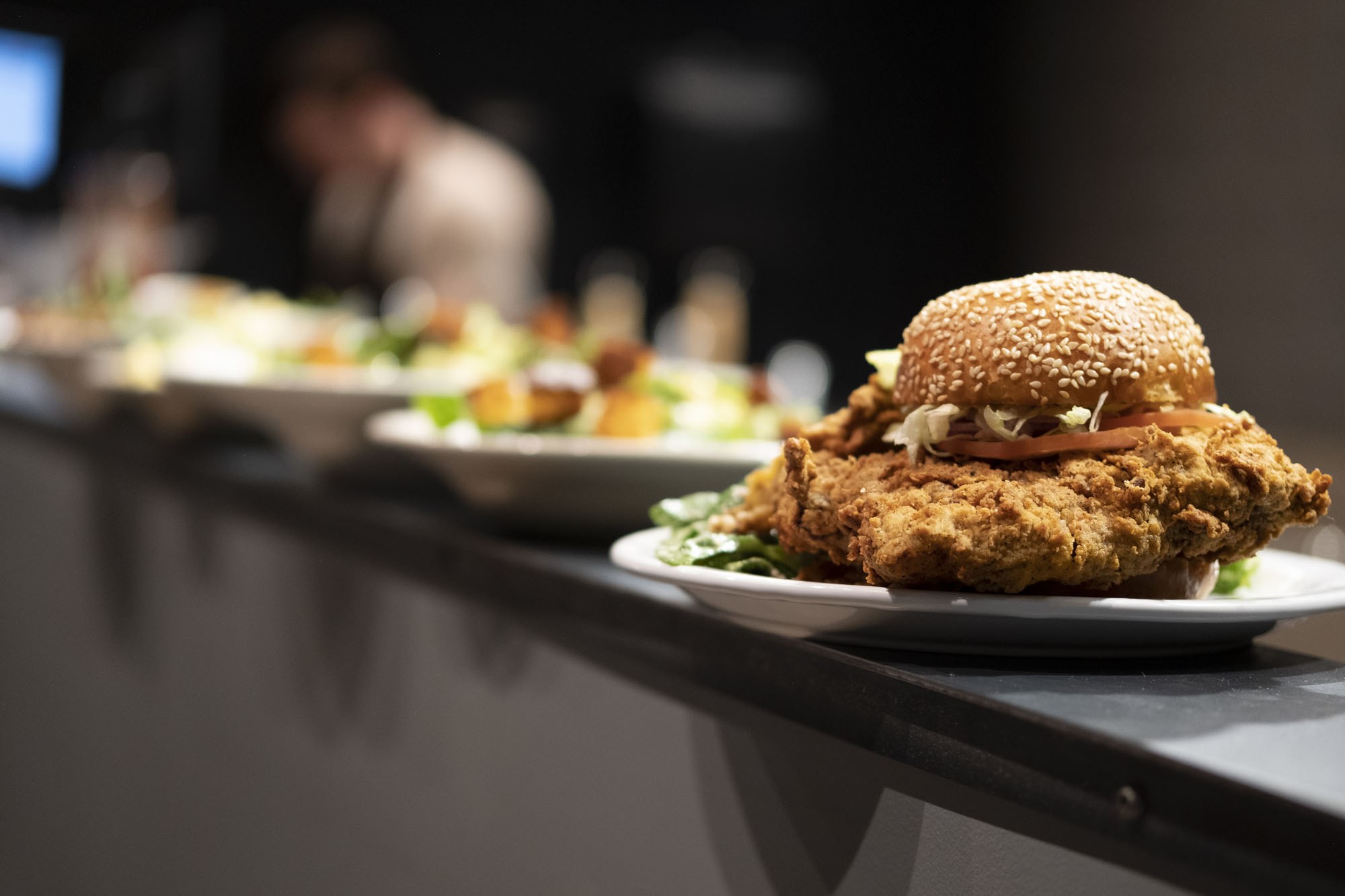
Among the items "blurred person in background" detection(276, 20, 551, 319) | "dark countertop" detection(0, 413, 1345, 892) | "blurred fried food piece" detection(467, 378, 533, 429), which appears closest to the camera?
"dark countertop" detection(0, 413, 1345, 892)

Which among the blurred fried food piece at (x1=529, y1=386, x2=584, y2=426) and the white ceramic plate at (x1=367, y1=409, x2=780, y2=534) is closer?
the white ceramic plate at (x1=367, y1=409, x2=780, y2=534)

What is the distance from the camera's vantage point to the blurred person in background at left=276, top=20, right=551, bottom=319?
21.1 ft

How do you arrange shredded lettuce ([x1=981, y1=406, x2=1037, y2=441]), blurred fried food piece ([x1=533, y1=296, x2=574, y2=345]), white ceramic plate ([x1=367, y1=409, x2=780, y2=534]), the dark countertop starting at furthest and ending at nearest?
blurred fried food piece ([x1=533, y1=296, x2=574, y2=345])
white ceramic plate ([x1=367, y1=409, x2=780, y2=534])
shredded lettuce ([x1=981, y1=406, x2=1037, y2=441])
the dark countertop

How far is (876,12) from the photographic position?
8984 mm

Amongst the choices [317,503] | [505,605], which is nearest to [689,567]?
[505,605]

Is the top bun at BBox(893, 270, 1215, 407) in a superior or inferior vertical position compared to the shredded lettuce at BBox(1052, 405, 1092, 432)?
superior

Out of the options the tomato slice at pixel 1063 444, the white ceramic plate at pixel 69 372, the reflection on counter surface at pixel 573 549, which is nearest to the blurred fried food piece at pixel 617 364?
the reflection on counter surface at pixel 573 549

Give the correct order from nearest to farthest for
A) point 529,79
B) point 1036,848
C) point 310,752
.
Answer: point 1036,848
point 310,752
point 529,79

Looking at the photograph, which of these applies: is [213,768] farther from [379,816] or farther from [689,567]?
[689,567]

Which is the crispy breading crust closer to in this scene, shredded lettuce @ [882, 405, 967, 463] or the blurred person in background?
shredded lettuce @ [882, 405, 967, 463]

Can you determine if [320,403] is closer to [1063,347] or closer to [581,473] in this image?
[581,473]

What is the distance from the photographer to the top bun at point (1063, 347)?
37.4 inches

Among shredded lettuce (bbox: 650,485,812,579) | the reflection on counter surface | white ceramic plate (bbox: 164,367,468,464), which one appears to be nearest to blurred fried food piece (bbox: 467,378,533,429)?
the reflection on counter surface

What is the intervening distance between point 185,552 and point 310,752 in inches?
31.7
